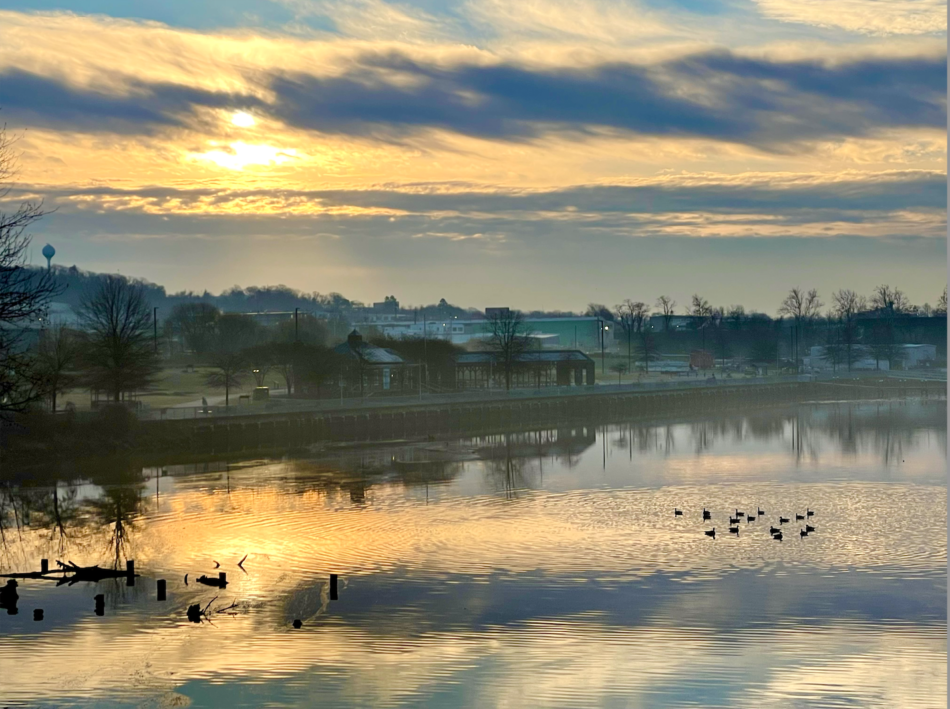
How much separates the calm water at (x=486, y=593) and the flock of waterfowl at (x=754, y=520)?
0.35 meters

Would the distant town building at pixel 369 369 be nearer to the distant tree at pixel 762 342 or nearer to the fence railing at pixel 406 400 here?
the fence railing at pixel 406 400

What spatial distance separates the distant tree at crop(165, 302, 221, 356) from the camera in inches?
4818

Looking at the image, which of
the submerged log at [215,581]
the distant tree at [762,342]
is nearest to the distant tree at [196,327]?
the distant tree at [762,342]

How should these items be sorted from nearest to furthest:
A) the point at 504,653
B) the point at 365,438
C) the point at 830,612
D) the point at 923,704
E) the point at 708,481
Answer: the point at 923,704
the point at 504,653
the point at 830,612
the point at 708,481
the point at 365,438

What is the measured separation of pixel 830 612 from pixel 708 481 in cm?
2209

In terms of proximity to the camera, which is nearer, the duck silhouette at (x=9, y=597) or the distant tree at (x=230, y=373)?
the duck silhouette at (x=9, y=597)

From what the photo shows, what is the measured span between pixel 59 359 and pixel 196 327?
6870 cm

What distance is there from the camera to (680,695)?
1777 centimetres

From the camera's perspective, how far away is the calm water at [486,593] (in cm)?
1855

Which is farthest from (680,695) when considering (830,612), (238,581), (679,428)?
(679,428)

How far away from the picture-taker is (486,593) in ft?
80.5

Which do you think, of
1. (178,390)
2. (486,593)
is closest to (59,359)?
(178,390)

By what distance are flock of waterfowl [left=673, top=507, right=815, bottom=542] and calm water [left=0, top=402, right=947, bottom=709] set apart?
1.14 feet

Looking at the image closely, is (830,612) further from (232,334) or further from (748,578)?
(232,334)
